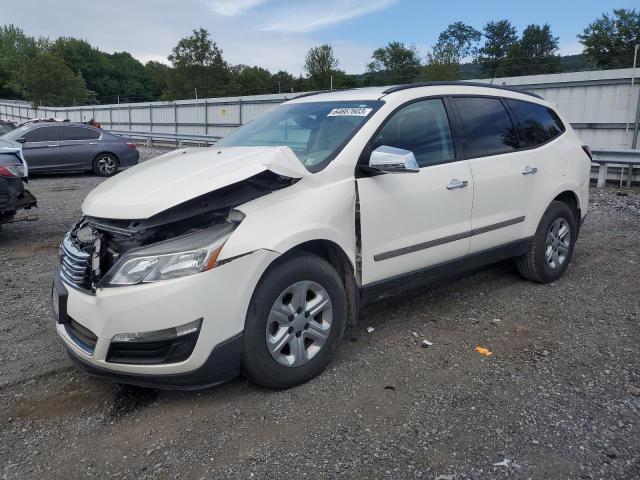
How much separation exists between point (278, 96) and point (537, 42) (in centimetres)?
5066

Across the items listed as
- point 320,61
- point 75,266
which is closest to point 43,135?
point 75,266

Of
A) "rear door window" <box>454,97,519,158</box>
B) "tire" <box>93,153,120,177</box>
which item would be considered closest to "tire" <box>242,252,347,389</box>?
"rear door window" <box>454,97,519,158</box>

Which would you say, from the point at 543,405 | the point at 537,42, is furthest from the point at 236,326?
the point at 537,42

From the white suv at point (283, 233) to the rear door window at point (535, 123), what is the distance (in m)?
0.30

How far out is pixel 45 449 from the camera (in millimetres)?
2734

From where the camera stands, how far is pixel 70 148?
14836 millimetres

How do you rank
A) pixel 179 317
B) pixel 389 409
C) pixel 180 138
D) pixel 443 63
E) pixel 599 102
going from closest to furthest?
pixel 179 317 < pixel 389 409 < pixel 599 102 < pixel 180 138 < pixel 443 63

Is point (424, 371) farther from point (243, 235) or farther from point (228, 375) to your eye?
point (243, 235)

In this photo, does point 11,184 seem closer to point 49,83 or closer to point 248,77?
point 49,83

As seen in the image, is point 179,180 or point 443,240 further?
point 443,240

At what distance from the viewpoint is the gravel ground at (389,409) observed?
8.50 feet

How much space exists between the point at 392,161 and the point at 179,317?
1580mm

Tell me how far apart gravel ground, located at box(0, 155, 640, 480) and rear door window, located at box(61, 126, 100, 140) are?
11.6 metres

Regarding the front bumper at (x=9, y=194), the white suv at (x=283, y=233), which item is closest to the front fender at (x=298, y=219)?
the white suv at (x=283, y=233)
